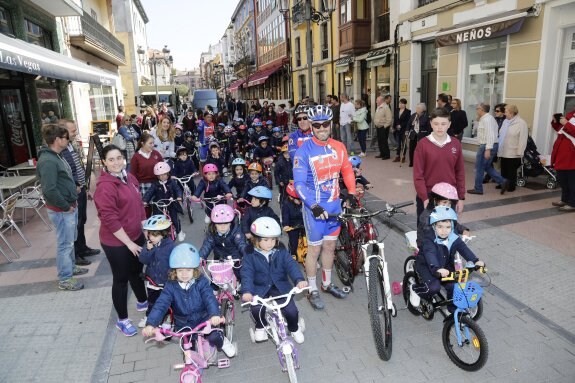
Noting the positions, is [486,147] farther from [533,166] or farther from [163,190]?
[163,190]

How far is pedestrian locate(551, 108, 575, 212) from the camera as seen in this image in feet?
23.4

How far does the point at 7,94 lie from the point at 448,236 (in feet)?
41.7

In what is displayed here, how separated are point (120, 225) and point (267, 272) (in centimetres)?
153

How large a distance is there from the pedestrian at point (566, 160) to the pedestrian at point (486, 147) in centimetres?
124

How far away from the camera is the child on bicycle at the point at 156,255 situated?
4023mm

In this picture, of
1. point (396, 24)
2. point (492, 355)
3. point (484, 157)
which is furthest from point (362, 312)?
point (396, 24)

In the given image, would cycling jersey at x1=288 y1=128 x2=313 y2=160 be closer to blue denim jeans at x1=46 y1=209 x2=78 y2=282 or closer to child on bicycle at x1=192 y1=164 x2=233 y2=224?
child on bicycle at x1=192 y1=164 x2=233 y2=224

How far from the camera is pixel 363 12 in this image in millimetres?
17891

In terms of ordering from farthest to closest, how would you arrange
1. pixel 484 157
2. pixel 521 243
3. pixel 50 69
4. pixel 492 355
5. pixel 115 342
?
pixel 50 69, pixel 484 157, pixel 521 243, pixel 115 342, pixel 492 355

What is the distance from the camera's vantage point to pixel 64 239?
5.26 m

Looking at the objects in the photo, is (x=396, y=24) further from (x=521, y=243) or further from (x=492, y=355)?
(x=492, y=355)

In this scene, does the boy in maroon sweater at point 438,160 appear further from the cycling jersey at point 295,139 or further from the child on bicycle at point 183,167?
the child on bicycle at point 183,167

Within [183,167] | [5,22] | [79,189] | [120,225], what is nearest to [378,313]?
[120,225]

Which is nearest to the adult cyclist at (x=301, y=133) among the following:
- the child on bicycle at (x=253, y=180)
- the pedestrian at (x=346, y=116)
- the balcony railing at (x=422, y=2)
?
the child on bicycle at (x=253, y=180)
